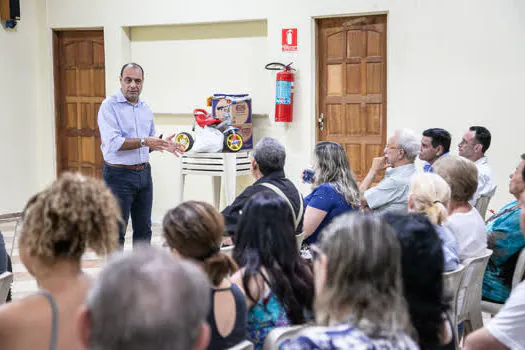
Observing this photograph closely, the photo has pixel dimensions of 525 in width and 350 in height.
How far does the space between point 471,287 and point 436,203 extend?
454mm

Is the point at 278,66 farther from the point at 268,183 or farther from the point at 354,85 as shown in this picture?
the point at 268,183

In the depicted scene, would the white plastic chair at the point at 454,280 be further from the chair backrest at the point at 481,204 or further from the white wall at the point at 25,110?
the white wall at the point at 25,110

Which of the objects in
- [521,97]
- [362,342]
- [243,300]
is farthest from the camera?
[521,97]

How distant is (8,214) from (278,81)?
3707mm

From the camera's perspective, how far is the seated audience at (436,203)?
116 inches

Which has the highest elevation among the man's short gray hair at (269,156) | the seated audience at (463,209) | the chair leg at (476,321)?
the man's short gray hair at (269,156)

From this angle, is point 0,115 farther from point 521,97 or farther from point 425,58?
point 521,97

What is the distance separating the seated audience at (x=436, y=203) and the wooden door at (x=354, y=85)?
4.07 m

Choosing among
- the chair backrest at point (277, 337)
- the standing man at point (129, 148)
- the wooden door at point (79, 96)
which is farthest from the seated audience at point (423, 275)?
the wooden door at point (79, 96)

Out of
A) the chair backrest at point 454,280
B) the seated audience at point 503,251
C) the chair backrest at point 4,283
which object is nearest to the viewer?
the chair backrest at point 4,283

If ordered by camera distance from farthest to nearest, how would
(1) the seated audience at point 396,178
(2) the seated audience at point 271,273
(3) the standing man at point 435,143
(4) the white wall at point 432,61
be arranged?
1. (4) the white wall at point 432,61
2. (3) the standing man at point 435,143
3. (1) the seated audience at point 396,178
4. (2) the seated audience at point 271,273

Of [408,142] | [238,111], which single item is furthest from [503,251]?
[238,111]

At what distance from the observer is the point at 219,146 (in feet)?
23.5

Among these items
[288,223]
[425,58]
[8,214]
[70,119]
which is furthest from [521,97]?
[8,214]
